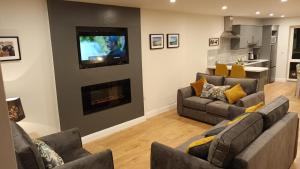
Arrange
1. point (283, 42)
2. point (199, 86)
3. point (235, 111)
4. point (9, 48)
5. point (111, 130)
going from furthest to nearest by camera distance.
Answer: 1. point (283, 42)
2. point (199, 86)
3. point (111, 130)
4. point (235, 111)
5. point (9, 48)

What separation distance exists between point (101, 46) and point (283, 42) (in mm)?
7188

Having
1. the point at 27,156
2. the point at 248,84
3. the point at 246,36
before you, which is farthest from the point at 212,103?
the point at 246,36

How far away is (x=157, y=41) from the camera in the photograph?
5.01 metres

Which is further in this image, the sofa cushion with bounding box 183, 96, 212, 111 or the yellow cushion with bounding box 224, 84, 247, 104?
the sofa cushion with bounding box 183, 96, 212, 111

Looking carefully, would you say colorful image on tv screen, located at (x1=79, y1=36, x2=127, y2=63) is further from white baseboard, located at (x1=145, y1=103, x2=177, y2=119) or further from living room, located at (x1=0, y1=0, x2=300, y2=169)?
white baseboard, located at (x1=145, y1=103, x2=177, y2=119)

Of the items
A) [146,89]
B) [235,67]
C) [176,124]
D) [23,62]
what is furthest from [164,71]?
[23,62]

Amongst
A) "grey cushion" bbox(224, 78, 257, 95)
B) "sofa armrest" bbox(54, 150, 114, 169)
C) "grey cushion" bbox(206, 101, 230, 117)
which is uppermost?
"grey cushion" bbox(224, 78, 257, 95)

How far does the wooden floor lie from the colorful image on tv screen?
1.43 metres

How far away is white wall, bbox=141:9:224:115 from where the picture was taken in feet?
16.1

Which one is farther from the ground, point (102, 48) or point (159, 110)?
point (102, 48)

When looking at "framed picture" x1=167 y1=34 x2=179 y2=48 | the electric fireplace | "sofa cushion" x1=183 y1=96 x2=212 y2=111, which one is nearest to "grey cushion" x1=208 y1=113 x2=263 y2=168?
"sofa cushion" x1=183 y1=96 x2=212 y2=111

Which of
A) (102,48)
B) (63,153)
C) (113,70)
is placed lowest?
(63,153)

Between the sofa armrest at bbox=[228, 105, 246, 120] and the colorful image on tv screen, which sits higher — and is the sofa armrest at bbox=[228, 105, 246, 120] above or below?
below

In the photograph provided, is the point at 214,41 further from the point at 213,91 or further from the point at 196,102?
the point at 196,102
